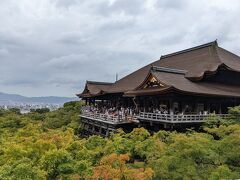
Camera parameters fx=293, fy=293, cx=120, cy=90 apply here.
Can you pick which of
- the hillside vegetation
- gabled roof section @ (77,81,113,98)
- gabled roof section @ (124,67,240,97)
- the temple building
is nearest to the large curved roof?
the temple building

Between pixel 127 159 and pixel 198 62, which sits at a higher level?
pixel 198 62

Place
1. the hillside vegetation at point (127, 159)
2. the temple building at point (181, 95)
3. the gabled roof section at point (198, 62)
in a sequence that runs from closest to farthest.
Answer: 1. the hillside vegetation at point (127, 159)
2. the temple building at point (181, 95)
3. the gabled roof section at point (198, 62)

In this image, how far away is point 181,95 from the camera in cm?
2267

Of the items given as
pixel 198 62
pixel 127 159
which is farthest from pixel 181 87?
pixel 127 159

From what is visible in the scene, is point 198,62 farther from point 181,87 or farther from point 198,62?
point 181,87

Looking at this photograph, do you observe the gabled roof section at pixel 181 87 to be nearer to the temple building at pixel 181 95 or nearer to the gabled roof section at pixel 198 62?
the temple building at pixel 181 95

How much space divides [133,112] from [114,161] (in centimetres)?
1746

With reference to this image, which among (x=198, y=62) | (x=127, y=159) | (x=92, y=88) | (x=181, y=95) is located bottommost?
(x=127, y=159)

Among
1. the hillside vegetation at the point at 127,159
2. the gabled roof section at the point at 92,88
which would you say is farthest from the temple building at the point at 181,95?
the hillside vegetation at the point at 127,159

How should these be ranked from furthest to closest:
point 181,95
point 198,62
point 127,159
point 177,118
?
point 198,62
point 181,95
point 177,118
point 127,159

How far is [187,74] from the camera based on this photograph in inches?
1118

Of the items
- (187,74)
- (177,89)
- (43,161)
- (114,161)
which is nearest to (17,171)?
(43,161)

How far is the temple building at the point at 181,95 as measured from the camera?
72.8 feet

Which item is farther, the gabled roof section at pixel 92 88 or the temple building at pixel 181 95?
the gabled roof section at pixel 92 88
